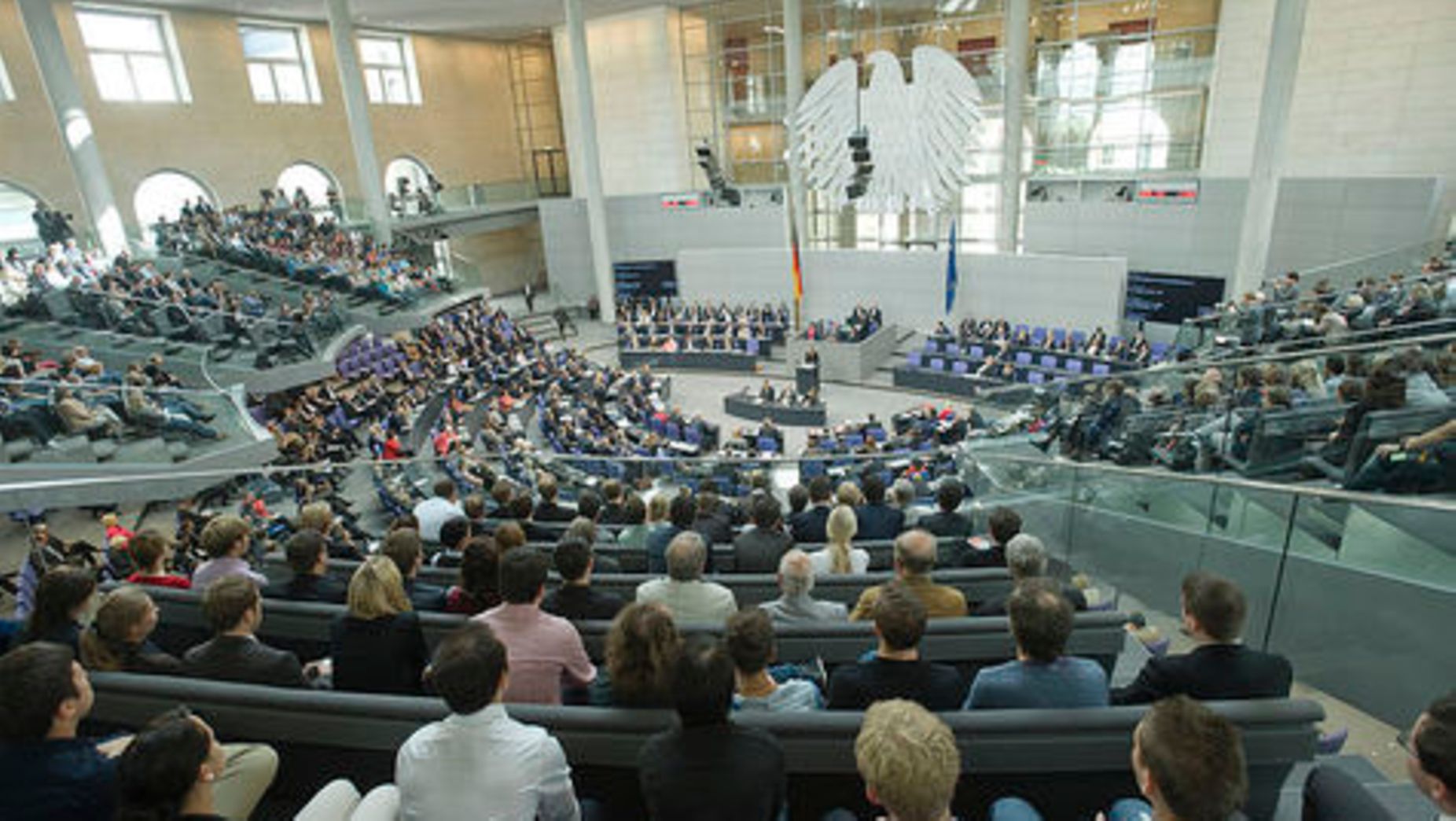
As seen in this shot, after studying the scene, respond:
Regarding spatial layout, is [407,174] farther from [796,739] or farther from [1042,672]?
[1042,672]

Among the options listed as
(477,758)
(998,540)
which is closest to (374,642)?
(477,758)

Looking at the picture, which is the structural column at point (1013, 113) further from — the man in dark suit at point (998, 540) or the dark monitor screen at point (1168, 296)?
the man in dark suit at point (998, 540)

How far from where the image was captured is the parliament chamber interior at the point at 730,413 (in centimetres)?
225

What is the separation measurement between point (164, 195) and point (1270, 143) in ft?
90.8

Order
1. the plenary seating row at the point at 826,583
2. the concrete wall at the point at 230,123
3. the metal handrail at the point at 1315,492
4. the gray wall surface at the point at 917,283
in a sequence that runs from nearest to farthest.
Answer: the metal handrail at the point at 1315,492, the plenary seating row at the point at 826,583, the concrete wall at the point at 230,123, the gray wall surface at the point at 917,283

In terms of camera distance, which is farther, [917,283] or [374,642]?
[917,283]

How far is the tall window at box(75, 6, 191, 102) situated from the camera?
1961 centimetres

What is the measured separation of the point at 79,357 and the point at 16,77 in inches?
507

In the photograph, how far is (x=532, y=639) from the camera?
2764 millimetres

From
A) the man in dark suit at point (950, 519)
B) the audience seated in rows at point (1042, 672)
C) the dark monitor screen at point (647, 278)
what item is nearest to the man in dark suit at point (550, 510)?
the man in dark suit at point (950, 519)

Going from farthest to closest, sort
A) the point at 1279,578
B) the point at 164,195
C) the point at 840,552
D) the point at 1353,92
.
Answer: the point at 164,195, the point at 1353,92, the point at 840,552, the point at 1279,578

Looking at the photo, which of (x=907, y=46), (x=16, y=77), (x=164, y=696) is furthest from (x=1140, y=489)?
(x=16, y=77)

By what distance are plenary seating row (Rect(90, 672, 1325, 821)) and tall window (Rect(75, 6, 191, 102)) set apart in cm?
2434

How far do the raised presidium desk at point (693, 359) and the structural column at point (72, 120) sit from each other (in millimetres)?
12172
